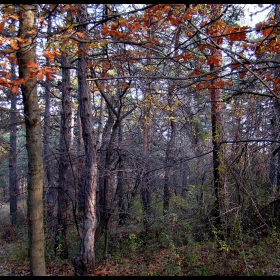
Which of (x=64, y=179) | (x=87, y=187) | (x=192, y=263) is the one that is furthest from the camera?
(x=64, y=179)

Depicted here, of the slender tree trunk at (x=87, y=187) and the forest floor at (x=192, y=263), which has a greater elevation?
the slender tree trunk at (x=87, y=187)

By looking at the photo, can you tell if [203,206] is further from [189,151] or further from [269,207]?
[189,151]

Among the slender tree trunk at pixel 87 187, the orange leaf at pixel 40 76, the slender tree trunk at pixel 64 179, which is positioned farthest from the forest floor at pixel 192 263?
the orange leaf at pixel 40 76

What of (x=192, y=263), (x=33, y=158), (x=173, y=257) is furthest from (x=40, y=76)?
(x=173, y=257)

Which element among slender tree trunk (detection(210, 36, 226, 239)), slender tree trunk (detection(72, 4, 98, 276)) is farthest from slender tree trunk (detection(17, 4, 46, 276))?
slender tree trunk (detection(210, 36, 226, 239))

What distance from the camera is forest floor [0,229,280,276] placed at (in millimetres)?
5430

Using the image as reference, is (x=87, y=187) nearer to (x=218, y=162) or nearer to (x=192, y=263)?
(x=192, y=263)

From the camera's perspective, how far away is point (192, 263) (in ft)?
19.6

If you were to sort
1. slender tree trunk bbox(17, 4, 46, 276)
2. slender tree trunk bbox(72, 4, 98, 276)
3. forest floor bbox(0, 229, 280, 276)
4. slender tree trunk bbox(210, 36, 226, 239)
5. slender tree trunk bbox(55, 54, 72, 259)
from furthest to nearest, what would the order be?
1. slender tree trunk bbox(55, 54, 72, 259)
2. slender tree trunk bbox(210, 36, 226, 239)
3. slender tree trunk bbox(72, 4, 98, 276)
4. forest floor bbox(0, 229, 280, 276)
5. slender tree trunk bbox(17, 4, 46, 276)

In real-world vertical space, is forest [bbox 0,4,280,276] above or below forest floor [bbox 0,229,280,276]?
above

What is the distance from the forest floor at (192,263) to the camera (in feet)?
17.8

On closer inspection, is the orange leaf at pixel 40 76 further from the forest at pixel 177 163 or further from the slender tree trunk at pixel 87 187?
the slender tree trunk at pixel 87 187

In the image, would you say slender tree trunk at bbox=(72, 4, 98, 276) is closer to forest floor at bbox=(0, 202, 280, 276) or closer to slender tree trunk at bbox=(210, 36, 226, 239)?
forest floor at bbox=(0, 202, 280, 276)
